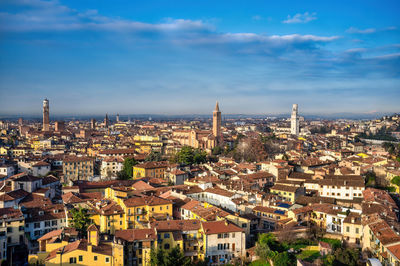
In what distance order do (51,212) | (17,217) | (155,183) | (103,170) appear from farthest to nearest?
(103,170) → (155,183) → (51,212) → (17,217)

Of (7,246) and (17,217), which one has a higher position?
(17,217)

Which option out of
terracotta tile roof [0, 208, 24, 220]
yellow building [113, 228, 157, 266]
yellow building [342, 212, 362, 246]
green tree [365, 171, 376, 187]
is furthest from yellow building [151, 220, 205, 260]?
green tree [365, 171, 376, 187]

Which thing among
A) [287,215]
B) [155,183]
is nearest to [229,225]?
[287,215]

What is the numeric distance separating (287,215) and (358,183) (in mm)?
9236

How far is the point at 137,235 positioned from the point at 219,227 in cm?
426

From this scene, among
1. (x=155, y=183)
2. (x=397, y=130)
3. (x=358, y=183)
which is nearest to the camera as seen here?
(x=358, y=183)

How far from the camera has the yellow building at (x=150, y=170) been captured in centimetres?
3712

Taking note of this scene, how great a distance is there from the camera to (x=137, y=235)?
16.7 m

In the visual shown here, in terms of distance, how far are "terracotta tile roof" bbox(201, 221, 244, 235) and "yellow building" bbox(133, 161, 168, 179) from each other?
19.8 meters

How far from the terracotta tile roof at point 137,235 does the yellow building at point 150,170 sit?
788 inches

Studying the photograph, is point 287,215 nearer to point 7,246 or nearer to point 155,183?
point 155,183

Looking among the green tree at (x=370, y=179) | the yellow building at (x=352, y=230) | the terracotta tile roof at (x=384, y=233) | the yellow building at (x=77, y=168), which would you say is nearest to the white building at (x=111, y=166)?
the yellow building at (x=77, y=168)

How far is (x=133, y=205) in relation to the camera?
20766 millimetres

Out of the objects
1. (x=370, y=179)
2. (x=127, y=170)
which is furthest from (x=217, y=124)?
(x=370, y=179)
